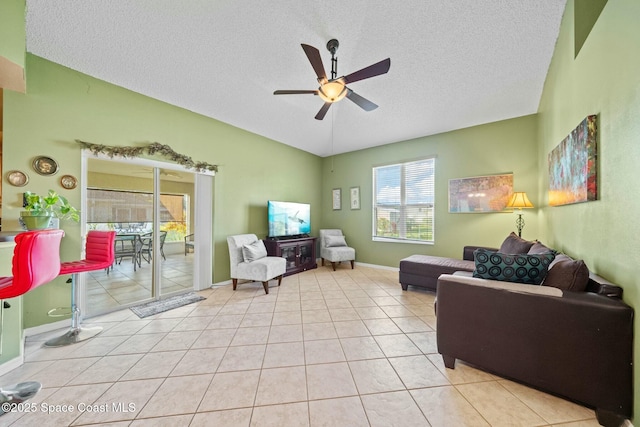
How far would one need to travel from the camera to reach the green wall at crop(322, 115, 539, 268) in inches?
139

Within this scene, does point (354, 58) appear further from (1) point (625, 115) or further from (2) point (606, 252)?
(2) point (606, 252)

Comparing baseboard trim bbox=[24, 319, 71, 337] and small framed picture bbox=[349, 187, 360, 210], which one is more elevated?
small framed picture bbox=[349, 187, 360, 210]

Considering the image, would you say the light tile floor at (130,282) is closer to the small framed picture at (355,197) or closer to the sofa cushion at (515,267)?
the small framed picture at (355,197)

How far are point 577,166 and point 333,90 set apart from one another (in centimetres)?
213

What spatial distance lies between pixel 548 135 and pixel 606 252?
82.1 inches

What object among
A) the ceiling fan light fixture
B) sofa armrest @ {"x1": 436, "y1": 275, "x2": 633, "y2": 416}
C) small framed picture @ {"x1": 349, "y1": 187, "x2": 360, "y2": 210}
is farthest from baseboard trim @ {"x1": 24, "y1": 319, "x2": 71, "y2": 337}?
small framed picture @ {"x1": 349, "y1": 187, "x2": 360, "y2": 210}

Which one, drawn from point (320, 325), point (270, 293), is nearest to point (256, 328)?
point (320, 325)

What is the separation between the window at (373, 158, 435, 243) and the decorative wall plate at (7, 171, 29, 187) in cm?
520

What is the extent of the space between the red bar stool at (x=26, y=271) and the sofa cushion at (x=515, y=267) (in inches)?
124

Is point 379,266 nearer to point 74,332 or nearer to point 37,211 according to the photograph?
point 74,332

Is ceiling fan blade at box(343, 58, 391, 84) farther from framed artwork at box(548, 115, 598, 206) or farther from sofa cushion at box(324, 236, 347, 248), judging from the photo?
sofa cushion at box(324, 236, 347, 248)

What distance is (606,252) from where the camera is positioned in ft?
4.66

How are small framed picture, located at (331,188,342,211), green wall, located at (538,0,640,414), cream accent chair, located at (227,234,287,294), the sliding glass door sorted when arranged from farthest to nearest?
small framed picture, located at (331,188,342,211) < cream accent chair, located at (227,234,287,294) < the sliding glass door < green wall, located at (538,0,640,414)

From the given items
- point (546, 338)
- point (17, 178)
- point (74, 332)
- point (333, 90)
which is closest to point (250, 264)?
point (74, 332)
